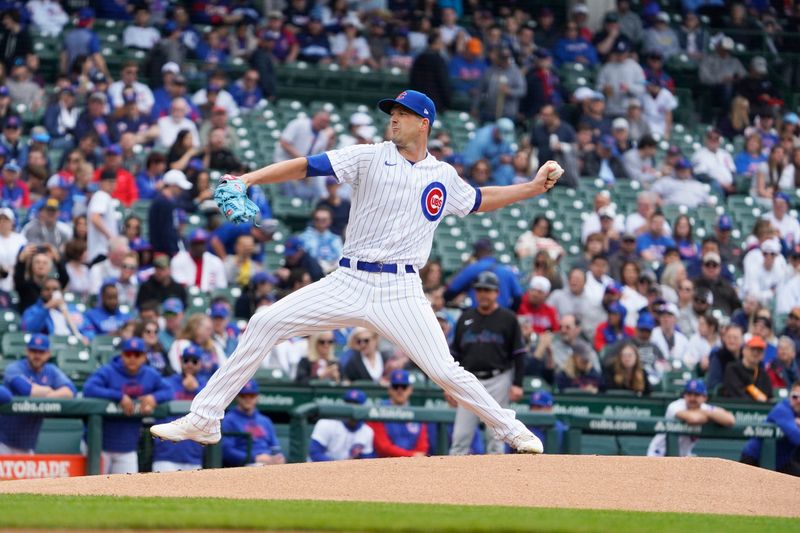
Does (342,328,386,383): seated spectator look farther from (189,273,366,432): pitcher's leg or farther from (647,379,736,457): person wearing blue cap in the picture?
(189,273,366,432): pitcher's leg

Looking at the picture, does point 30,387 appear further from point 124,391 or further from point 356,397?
point 356,397

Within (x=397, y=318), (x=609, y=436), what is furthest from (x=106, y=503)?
(x=609, y=436)

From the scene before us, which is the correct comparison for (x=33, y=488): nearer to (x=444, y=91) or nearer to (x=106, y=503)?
(x=106, y=503)

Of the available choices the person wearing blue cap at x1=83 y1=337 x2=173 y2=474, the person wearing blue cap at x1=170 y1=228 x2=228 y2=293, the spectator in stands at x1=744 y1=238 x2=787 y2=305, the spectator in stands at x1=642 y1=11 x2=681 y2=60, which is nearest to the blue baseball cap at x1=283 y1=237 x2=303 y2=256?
the person wearing blue cap at x1=170 y1=228 x2=228 y2=293

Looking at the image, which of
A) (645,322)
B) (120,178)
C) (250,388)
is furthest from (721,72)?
(250,388)

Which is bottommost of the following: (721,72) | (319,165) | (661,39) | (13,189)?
(13,189)

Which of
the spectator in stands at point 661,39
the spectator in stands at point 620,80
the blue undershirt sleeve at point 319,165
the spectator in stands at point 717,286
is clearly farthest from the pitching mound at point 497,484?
the spectator in stands at point 661,39
